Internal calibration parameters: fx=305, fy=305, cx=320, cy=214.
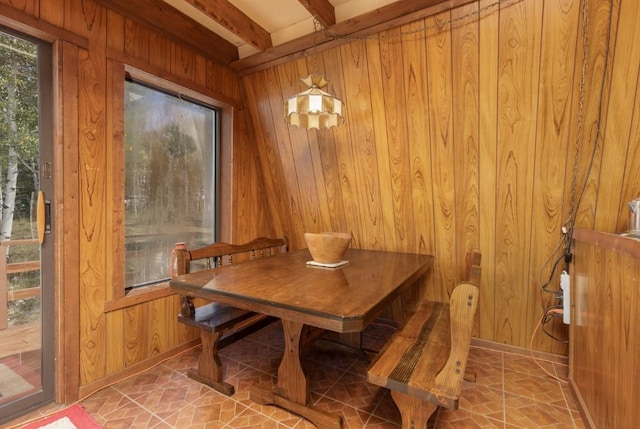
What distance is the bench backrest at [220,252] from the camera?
2.05m

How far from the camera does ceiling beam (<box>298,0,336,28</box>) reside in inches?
80.1

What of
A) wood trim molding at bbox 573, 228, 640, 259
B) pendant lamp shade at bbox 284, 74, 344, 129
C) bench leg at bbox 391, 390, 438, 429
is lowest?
bench leg at bbox 391, 390, 438, 429

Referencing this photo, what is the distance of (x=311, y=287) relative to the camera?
1560 millimetres

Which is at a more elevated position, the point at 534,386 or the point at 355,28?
the point at 355,28

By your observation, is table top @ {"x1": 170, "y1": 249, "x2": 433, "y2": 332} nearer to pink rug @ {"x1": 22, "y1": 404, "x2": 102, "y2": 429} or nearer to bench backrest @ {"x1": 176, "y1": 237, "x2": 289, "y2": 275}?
bench backrest @ {"x1": 176, "y1": 237, "x2": 289, "y2": 275}

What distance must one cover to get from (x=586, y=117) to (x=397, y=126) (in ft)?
3.79

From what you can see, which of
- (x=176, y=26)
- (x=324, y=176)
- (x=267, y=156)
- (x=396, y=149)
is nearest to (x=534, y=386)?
(x=396, y=149)

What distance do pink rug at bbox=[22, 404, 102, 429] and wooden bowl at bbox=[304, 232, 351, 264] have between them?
1.50 m

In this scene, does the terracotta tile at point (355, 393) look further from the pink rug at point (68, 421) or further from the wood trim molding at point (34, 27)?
the wood trim molding at point (34, 27)

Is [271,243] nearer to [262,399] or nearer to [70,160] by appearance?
[262,399]

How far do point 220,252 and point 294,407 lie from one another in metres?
1.20

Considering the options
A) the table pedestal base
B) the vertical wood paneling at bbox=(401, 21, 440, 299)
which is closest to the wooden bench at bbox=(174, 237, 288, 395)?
the table pedestal base

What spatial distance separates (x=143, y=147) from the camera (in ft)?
7.84

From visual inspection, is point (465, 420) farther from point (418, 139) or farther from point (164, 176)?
point (164, 176)
